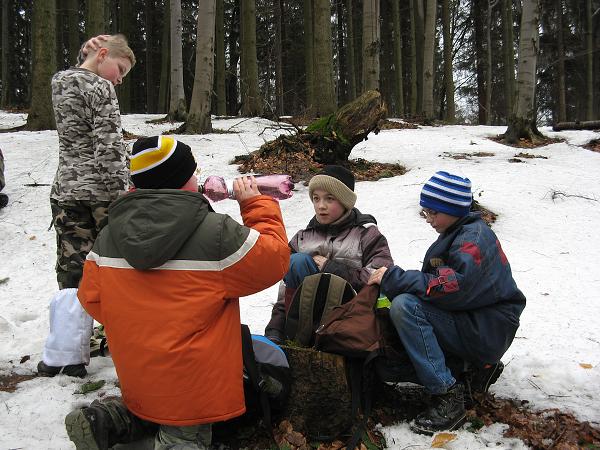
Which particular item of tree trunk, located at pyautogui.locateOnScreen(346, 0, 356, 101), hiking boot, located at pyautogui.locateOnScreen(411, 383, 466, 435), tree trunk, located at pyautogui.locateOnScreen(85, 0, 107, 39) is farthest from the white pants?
tree trunk, located at pyautogui.locateOnScreen(346, 0, 356, 101)

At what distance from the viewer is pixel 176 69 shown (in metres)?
13.8

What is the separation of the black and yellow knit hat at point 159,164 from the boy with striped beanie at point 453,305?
1.25 metres

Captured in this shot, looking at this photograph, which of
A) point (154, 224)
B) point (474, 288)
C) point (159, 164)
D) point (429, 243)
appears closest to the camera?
point (154, 224)

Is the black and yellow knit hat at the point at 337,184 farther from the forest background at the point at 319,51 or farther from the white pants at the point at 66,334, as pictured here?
the forest background at the point at 319,51

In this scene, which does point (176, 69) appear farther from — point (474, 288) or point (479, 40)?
point (479, 40)

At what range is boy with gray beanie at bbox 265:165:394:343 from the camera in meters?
3.11

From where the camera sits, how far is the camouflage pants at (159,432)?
2141 mm

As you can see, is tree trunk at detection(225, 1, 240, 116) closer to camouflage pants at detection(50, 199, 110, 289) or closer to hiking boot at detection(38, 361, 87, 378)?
camouflage pants at detection(50, 199, 110, 289)

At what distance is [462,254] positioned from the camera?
2479 millimetres

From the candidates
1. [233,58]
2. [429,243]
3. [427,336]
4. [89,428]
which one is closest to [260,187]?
[427,336]

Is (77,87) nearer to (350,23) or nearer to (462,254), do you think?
(462,254)

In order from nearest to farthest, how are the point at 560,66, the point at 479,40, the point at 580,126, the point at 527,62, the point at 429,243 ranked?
the point at 429,243, the point at 527,62, the point at 580,126, the point at 560,66, the point at 479,40

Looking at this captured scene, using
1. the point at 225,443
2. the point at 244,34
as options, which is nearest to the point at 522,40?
the point at 244,34

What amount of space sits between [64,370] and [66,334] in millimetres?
229
